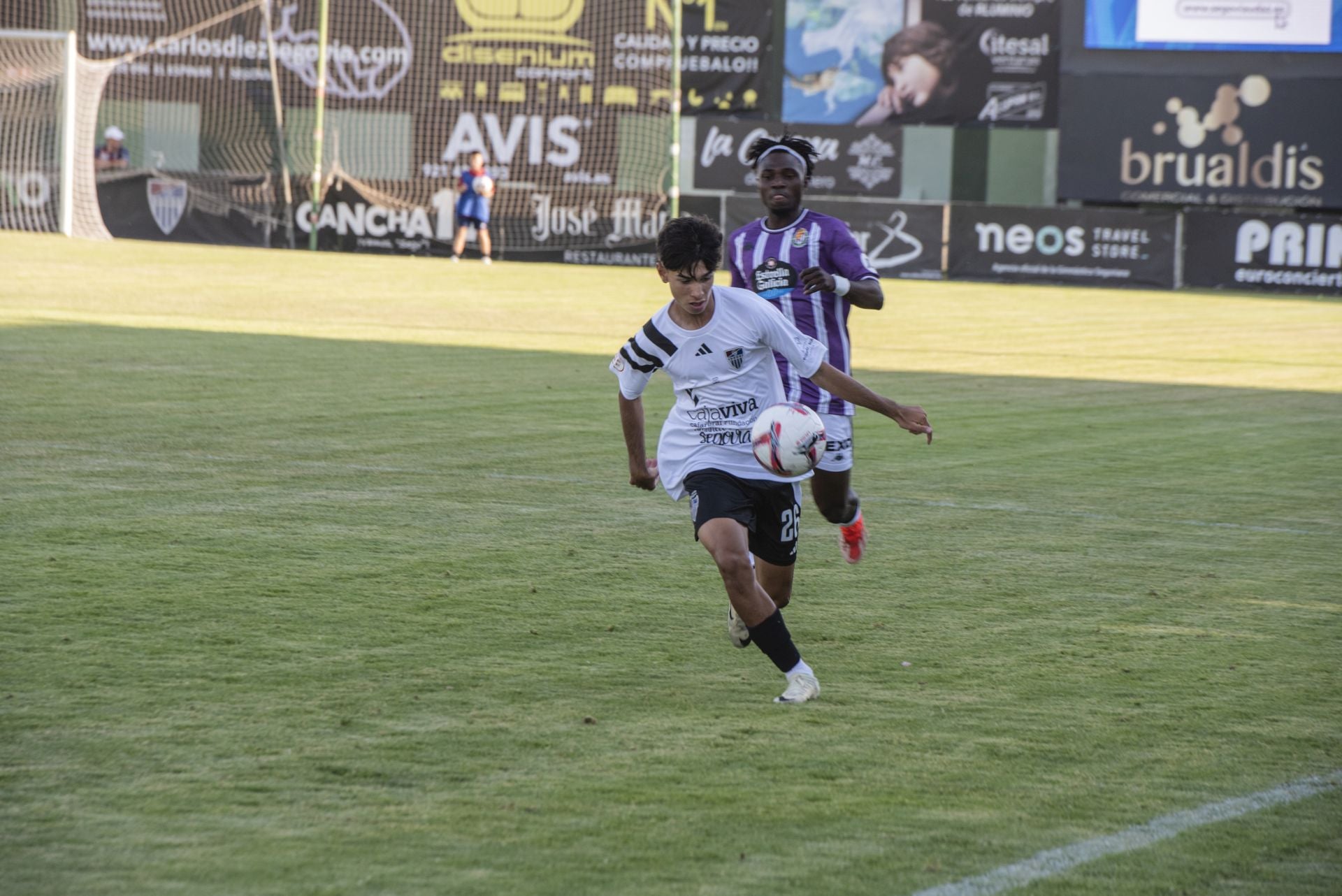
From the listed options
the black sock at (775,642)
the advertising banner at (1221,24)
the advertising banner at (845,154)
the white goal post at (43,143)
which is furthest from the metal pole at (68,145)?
the black sock at (775,642)

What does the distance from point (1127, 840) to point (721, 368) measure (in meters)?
2.40

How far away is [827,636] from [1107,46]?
30929 millimetres

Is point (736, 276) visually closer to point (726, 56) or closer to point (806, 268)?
point (806, 268)

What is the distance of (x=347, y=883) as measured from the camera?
416 cm

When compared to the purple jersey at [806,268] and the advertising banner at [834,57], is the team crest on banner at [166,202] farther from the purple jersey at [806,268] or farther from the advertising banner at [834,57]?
the purple jersey at [806,268]

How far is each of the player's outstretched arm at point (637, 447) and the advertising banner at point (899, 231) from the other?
2636cm

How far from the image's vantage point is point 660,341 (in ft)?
20.8

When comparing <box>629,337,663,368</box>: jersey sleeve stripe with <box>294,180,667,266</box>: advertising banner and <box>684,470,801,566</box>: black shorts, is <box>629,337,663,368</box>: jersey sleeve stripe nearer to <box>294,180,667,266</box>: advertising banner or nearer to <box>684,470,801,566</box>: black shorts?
<box>684,470,801,566</box>: black shorts

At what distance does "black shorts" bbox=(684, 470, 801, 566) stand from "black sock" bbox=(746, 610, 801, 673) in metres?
0.39

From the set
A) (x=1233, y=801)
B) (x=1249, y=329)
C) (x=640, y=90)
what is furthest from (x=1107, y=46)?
(x=1233, y=801)

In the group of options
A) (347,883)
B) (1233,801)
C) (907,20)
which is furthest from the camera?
(907,20)

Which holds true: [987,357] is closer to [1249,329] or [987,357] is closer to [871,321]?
[871,321]

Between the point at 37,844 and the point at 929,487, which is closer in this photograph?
the point at 37,844

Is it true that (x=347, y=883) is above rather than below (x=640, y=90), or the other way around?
below
